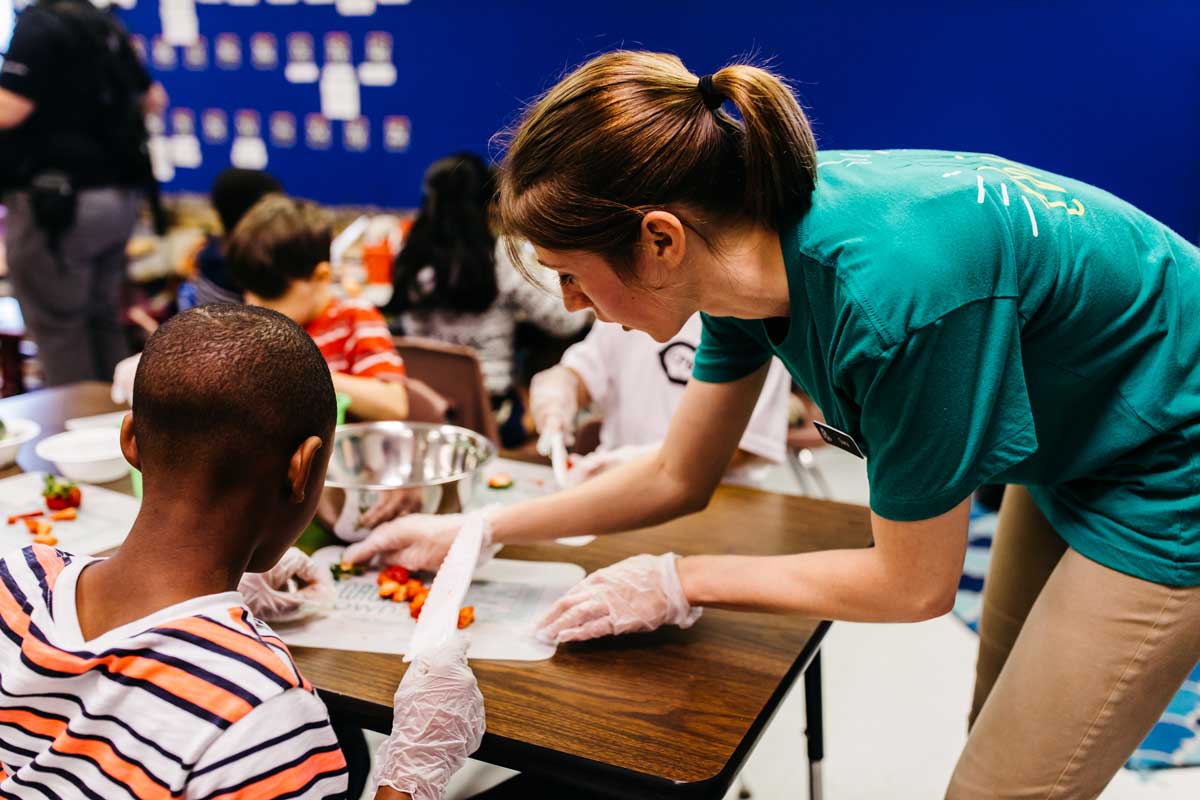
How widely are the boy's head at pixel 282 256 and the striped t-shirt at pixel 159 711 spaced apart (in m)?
1.28

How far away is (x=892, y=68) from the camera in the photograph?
362 cm

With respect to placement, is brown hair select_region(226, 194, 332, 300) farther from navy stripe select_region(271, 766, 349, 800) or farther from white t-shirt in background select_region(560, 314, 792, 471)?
navy stripe select_region(271, 766, 349, 800)

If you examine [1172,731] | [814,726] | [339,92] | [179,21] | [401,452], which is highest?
[179,21]

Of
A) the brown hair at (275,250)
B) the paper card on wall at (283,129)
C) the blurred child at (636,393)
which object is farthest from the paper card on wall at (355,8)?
the blurred child at (636,393)

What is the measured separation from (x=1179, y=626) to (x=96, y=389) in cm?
222

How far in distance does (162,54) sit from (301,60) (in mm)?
896

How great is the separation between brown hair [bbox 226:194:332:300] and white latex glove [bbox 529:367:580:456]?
550mm

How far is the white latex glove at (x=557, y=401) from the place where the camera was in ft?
6.40

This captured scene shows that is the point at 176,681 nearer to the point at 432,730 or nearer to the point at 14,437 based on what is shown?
the point at 432,730

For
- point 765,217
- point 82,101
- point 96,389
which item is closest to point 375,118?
point 82,101

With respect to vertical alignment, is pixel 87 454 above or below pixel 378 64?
below

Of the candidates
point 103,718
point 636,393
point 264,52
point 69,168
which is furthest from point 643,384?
point 264,52

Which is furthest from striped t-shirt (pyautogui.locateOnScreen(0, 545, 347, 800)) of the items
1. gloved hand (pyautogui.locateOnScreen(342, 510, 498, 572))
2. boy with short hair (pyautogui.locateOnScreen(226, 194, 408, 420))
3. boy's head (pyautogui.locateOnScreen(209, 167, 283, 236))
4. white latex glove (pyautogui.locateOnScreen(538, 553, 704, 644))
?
boy's head (pyautogui.locateOnScreen(209, 167, 283, 236))

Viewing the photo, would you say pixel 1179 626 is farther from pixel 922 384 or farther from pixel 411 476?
pixel 411 476
